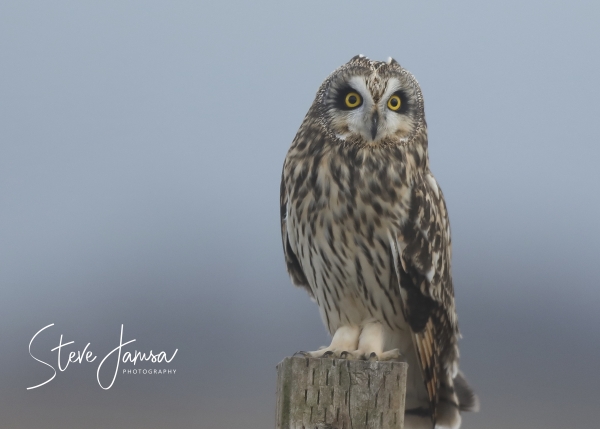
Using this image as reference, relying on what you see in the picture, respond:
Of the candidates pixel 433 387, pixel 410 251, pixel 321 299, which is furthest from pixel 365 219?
pixel 433 387

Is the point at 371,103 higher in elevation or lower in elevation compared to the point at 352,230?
higher


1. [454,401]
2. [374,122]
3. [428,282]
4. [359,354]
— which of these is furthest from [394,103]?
[454,401]

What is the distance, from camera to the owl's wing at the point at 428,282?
3.02 metres

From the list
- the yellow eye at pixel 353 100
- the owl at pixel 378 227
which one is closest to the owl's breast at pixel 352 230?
the owl at pixel 378 227

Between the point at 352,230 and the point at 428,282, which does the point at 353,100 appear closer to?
the point at 352,230

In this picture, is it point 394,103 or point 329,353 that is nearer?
point 329,353

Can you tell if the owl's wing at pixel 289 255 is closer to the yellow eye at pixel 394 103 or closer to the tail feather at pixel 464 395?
the yellow eye at pixel 394 103

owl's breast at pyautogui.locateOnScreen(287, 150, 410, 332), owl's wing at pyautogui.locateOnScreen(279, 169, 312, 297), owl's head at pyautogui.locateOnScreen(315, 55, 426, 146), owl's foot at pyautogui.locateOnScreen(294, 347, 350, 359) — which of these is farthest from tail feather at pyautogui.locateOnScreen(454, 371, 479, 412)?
owl's head at pyautogui.locateOnScreen(315, 55, 426, 146)

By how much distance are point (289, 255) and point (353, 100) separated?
0.84m

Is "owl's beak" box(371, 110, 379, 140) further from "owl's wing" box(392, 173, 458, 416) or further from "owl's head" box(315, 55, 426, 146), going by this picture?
"owl's wing" box(392, 173, 458, 416)

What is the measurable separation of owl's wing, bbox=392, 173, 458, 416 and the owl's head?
288 millimetres

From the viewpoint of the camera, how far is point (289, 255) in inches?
134

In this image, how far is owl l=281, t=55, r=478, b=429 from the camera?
298cm

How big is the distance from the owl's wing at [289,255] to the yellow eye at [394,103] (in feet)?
2.04
